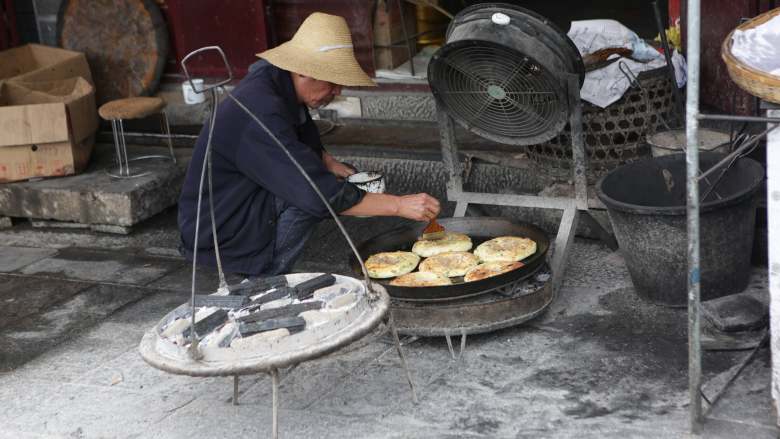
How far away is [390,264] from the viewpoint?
16.8ft

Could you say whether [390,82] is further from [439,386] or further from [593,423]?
[593,423]

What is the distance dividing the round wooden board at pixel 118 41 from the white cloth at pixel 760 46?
239 inches

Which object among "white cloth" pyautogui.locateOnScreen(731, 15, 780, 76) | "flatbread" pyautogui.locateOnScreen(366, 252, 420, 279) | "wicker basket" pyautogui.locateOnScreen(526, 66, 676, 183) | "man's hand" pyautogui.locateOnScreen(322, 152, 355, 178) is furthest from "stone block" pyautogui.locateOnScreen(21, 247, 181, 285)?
"white cloth" pyautogui.locateOnScreen(731, 15, 780, 76)

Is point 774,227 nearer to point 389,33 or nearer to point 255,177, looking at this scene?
point 255,177

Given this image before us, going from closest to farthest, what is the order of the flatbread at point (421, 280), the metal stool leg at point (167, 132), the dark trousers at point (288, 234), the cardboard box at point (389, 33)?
the flatbread at point (421, 280), the dark trousers at point (288, 234), the metal stool leg at point (167, 132), the cardboard box at point (389, 33)

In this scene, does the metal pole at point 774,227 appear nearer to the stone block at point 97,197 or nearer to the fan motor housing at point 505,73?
A: the fan motor housing at point 505,73

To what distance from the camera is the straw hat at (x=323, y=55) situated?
476 cm

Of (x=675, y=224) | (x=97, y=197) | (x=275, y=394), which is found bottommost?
(x=97, y=197)

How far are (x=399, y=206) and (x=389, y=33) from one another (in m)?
3.72

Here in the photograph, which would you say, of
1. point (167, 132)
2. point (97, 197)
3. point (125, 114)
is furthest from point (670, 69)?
point (167, 132)

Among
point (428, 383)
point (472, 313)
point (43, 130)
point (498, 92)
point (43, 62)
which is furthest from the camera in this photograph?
point (43, 62)

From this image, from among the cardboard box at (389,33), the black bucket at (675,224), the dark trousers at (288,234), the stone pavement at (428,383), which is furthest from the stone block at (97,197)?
the black bucket at (675,224)

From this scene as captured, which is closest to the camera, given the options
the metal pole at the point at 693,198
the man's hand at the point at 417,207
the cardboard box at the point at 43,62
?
the metal pole at the point at 693,198

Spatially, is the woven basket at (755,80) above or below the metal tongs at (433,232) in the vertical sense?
above
